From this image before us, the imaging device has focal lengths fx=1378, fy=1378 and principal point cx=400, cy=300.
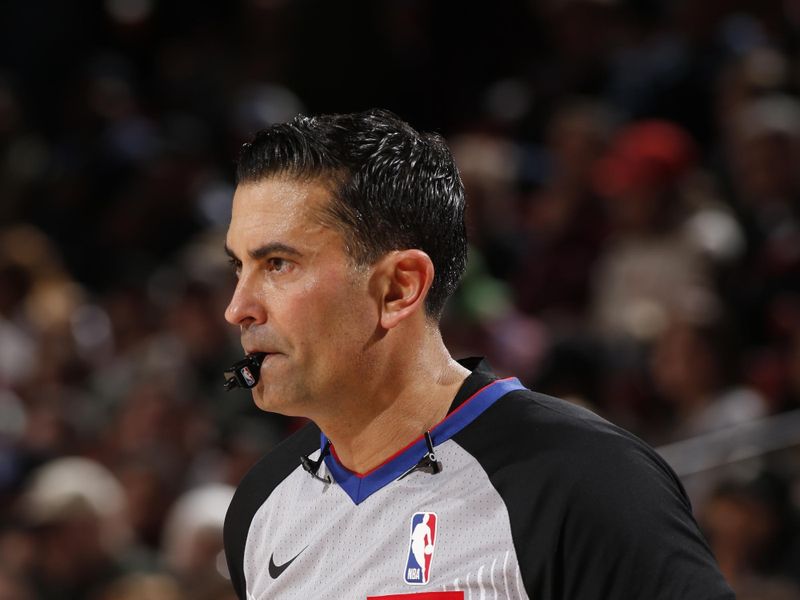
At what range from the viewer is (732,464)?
15.3ft

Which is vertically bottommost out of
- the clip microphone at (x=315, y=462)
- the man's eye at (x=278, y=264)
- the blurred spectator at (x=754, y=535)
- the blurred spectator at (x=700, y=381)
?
the blurred spectator at (x=754, y=535)

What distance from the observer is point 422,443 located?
220 centimetres

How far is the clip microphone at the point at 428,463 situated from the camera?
2160 millimetres

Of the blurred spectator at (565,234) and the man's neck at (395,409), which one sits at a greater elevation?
the man's neck at (395,409)

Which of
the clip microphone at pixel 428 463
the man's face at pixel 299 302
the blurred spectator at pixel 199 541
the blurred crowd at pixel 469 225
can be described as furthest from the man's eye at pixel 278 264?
the blurred spectator at pixel 199 541

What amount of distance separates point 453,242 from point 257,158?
34cm

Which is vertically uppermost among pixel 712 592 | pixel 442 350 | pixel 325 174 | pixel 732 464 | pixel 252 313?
pixel 325 174

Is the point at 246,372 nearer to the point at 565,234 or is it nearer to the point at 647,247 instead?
the point at 647,247

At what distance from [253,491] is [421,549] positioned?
482 millimetres

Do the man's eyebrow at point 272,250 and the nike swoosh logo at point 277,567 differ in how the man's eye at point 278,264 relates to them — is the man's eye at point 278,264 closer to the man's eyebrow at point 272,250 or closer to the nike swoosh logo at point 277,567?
the man's eyebrow at point 272,250

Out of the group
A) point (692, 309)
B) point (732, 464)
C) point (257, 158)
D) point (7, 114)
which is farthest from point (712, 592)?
point (7, 114)

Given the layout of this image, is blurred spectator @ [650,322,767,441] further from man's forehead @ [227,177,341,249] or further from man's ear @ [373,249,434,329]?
man's forehead @ [227,177,341,249]

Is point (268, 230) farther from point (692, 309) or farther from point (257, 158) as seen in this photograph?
point (692, 309)

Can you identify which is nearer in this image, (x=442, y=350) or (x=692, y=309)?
(x=442, y=350)
